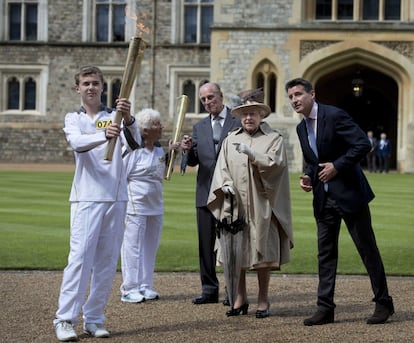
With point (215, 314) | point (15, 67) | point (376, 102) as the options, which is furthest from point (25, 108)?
point (215, 314)

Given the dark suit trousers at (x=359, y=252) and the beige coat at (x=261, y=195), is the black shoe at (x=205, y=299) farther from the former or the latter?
the dark suit trousers at (x=359, y=252)

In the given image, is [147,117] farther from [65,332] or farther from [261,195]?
[65,332]

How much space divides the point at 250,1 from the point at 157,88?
19.4ft

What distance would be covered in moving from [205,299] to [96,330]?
1598mm

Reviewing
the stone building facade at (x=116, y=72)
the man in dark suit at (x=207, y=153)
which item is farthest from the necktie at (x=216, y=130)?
the stone building facade at (x=116, y=72)

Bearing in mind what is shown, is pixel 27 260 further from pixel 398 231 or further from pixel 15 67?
pixel 15 67

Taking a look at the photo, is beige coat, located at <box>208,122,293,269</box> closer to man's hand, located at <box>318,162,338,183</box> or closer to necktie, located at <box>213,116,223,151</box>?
man's hand, located at <box>318,162,338,183</box>

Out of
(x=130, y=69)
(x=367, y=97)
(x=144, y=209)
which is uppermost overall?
(x=367, y=97)

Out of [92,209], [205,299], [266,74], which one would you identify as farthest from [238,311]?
[266,74]

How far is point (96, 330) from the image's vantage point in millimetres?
5871

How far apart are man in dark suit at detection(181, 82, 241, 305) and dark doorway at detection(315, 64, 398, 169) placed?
2250 cm

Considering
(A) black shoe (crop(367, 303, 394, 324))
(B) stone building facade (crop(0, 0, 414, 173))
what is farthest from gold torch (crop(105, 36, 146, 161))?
(B) stone building facade (crop(0, 0, 414, 173))

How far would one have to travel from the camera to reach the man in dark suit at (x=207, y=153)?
7.55 meters

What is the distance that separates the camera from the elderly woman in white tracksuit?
7.54 meters
